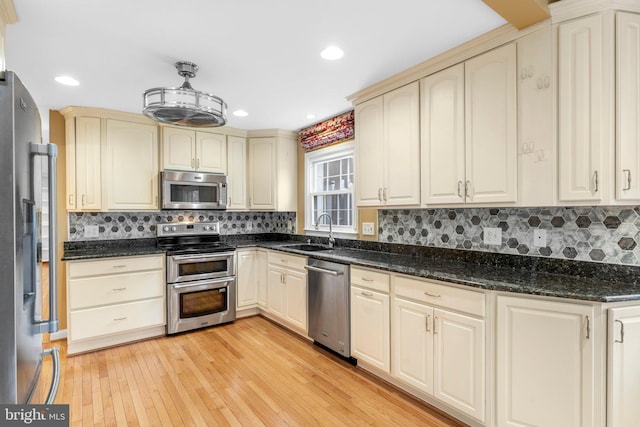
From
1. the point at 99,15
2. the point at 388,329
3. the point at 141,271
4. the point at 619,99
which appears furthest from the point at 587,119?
the point at 141,271

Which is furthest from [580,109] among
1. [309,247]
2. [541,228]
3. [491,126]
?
[309,247]

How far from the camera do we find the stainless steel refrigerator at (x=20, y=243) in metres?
1.06

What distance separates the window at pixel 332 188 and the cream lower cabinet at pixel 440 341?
149cm

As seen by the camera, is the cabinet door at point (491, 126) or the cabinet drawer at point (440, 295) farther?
the cabinet door at point (491, 126)

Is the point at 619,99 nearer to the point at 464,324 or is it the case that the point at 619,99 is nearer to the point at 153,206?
the point at 464,324

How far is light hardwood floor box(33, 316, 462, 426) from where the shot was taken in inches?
84.5

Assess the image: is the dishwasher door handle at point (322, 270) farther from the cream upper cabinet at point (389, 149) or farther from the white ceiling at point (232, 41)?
the white ceiling at point (232, 41)

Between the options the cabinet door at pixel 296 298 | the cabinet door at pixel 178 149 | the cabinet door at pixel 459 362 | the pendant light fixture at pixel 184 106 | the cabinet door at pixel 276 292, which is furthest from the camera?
the cabinet door at pixel 178 149

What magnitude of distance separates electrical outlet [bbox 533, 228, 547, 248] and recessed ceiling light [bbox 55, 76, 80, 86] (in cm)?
373

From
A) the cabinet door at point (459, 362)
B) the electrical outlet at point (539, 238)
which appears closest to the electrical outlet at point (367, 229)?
the cabinet door at point (459, 362)

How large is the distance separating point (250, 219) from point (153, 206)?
4.52 feet

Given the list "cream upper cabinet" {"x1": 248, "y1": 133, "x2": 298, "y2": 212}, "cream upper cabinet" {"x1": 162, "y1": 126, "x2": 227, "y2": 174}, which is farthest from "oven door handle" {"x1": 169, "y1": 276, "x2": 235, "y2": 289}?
"cream upper cabinet" {"x1": 162, "y1": 126, "x2": 227, "y2": 174}

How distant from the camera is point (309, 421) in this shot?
2.12m

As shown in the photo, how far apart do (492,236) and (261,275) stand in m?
2.75
